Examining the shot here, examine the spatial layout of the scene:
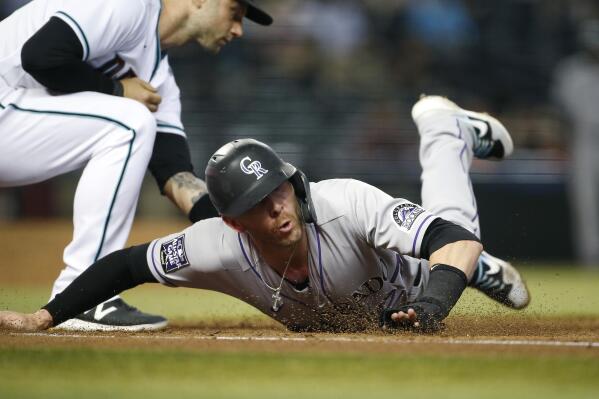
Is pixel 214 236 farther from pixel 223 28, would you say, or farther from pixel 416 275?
pixel 223 28

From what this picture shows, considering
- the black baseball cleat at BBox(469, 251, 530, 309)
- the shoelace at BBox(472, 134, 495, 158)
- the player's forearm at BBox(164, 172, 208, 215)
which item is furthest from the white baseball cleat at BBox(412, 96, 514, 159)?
the player's forearm at BBox(164, 172, 208, 215)

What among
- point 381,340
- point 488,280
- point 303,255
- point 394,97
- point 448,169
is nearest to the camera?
point 381,340

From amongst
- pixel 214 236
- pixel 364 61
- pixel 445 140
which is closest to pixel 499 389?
pixel 214 236

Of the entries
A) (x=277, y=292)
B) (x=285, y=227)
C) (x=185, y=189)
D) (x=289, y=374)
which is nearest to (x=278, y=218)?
(x=285, y=227)

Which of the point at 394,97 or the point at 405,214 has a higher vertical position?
the point at 405,214

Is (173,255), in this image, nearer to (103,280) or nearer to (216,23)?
(103,280)
